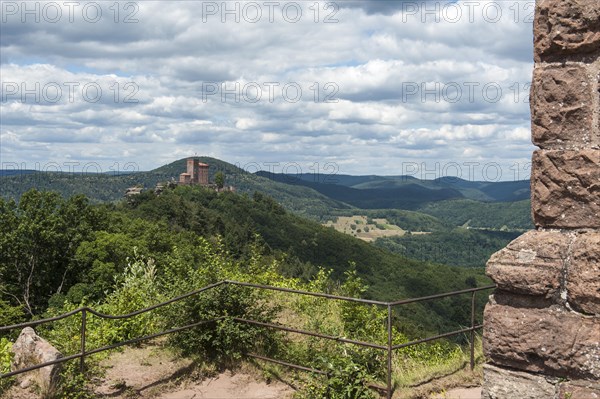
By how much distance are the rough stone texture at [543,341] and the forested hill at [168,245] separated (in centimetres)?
626

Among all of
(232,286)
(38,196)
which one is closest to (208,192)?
(38,196)

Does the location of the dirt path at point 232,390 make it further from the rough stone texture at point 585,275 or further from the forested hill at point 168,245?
the rough stone texture at point 585,275

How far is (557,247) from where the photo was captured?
2.55m

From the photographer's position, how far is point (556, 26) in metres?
2.62

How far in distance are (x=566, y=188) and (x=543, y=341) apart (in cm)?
70

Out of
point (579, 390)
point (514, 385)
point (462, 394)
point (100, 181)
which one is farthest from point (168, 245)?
point (100, 181)

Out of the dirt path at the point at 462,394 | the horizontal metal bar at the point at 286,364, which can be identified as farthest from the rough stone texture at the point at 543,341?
the horizontal metal bar at the point at 286,364

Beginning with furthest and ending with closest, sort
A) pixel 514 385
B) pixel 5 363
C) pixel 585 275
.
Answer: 1. pixel 5 363
2. pixel 514 385
3. pixel 585 275

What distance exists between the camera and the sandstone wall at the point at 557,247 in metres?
2.47

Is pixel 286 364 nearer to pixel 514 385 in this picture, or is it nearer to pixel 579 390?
pixel 514 385

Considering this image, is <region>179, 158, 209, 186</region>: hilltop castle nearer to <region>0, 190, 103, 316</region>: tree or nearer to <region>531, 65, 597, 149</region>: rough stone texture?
<region>0, 190, 103, 316</region>: tree

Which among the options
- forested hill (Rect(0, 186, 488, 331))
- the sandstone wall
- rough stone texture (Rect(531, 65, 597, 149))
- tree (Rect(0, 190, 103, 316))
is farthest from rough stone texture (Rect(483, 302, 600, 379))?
tree (Rect(0, 190, 103, 316))

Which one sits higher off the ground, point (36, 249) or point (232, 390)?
point (232, 390)

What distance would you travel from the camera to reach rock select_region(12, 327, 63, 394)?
5047mm
